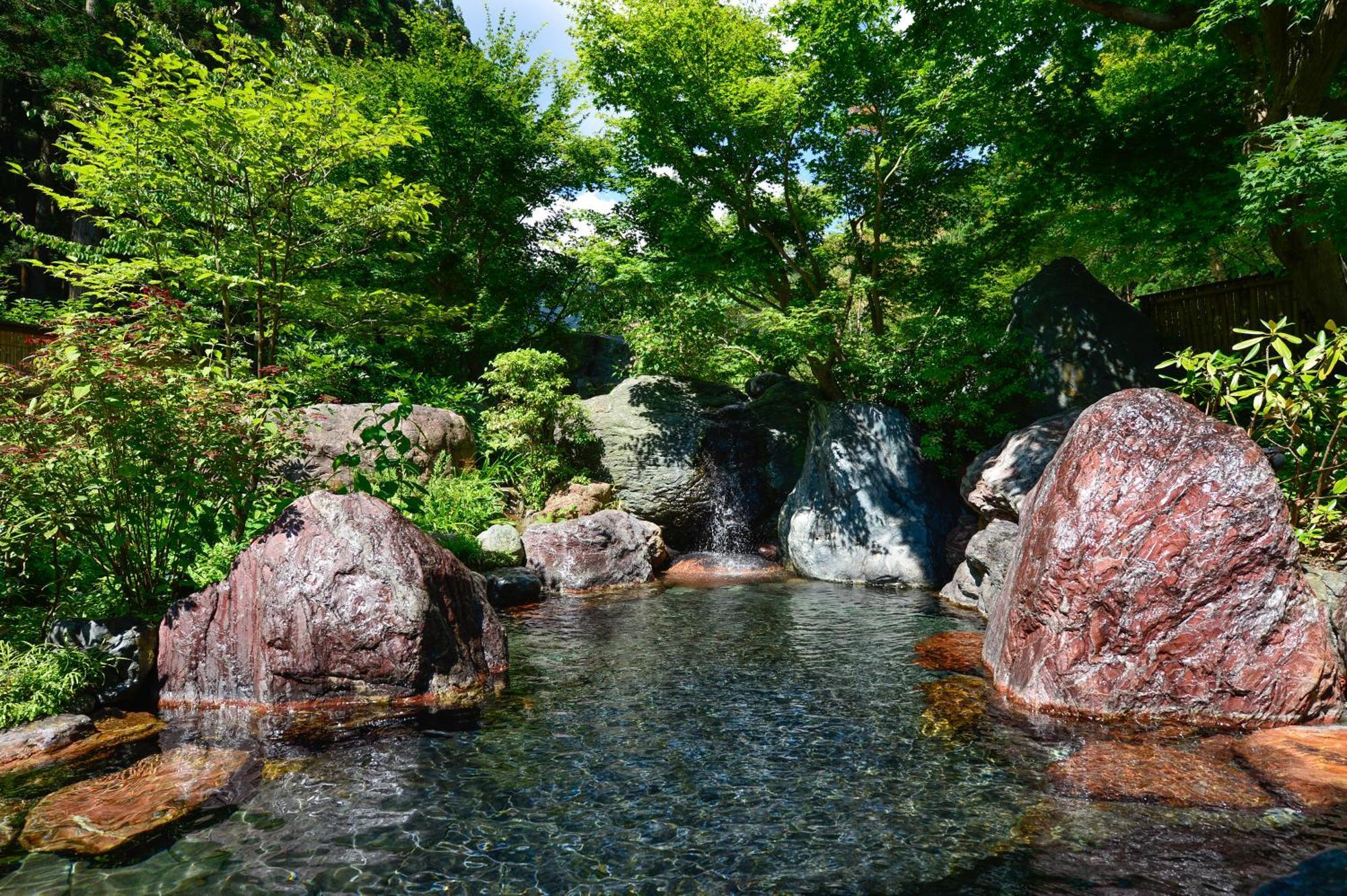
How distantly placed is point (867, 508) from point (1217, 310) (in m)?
8.06

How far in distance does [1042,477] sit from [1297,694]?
236 centimetres

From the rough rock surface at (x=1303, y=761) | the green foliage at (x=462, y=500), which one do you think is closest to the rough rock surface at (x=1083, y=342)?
the rough rock surface at (x=1303, y=761)

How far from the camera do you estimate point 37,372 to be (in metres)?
5.53

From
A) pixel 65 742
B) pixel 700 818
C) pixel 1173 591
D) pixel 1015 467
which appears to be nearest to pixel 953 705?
pixel 1173 591

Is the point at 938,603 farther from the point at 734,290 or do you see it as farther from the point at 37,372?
the point at 37,372

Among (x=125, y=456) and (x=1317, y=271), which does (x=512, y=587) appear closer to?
(x=125, y=456)

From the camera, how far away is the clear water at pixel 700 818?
11.3 feet

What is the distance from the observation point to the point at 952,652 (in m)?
7.30

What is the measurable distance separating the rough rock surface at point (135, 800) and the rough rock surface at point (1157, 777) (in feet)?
17.6

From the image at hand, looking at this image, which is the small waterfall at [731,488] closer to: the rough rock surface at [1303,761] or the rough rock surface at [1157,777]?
the rough rock surface at [1157,777]

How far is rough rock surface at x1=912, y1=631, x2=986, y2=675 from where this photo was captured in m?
6.76

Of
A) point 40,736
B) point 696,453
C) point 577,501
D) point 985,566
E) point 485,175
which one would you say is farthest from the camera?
point 485,175

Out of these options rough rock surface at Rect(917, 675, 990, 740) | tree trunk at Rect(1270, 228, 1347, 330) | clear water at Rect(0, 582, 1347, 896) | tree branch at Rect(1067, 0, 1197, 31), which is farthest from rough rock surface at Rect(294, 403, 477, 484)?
tree trunk at Rect(1270, 228, 1347, 330)

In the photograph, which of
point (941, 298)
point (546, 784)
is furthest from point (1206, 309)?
point (546, 784)
